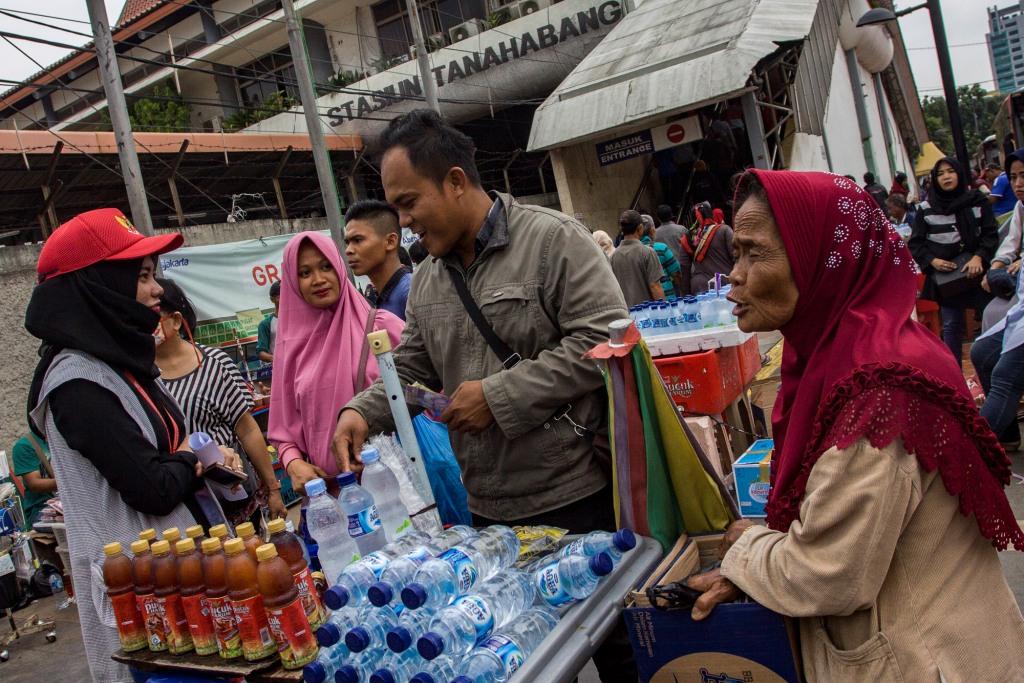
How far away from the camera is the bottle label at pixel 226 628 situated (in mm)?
2020

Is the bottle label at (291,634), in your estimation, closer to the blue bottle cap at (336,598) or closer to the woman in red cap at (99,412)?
the blue bottle cap at (336,598)

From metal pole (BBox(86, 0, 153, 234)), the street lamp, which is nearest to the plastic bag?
metal pole (BBox(86, 0, 153, 234))

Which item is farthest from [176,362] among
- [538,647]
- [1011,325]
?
[1011,325]

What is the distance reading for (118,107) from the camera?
8.37 m

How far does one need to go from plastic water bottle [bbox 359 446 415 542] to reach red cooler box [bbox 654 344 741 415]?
2685 millimetres

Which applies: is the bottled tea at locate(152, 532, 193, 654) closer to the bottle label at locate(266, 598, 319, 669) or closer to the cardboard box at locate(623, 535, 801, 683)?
the bottle label at locate(266, 598, 319, 669)

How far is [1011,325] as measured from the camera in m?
4.70

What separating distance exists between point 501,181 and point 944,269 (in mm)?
19683

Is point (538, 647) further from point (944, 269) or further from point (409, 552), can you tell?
point (944, 269)

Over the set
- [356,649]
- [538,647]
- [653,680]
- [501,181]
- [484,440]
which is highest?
[501,181]

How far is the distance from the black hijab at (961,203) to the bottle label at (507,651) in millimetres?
6926

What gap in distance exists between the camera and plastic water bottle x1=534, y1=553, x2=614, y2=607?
6.42 feet

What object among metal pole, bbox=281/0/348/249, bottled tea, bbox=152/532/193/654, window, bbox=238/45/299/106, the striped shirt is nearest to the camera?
bottled tea, bbox=152/532/193/654

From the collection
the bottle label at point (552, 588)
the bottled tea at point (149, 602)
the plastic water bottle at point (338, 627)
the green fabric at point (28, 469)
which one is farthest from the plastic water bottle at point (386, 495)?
the green fabric at point (28, 469)
